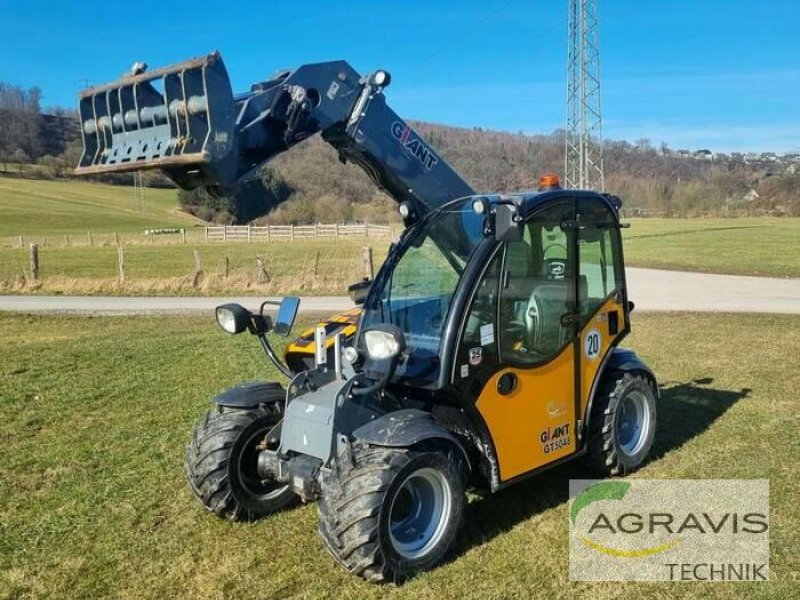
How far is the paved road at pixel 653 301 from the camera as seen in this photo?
16938 mm

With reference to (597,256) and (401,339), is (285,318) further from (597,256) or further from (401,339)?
(597,256)

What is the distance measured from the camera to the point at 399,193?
539 cm

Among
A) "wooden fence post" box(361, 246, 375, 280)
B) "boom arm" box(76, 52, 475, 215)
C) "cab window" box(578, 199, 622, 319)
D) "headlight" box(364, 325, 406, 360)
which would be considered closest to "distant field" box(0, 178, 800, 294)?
"wooden fence post" box(361, 246, 375, 280)

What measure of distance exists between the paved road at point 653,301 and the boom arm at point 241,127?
11.6m

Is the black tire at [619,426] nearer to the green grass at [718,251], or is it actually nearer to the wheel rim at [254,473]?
the wheel rim at [254,473]

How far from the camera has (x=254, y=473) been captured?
197 inches

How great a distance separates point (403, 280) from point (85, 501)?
286 cm

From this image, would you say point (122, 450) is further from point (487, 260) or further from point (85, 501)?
point (487, 260)

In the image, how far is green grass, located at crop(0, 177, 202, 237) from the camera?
7225 cm

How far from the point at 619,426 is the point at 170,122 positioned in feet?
13.3

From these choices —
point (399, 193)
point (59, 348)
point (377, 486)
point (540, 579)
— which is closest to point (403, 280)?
point (399, 193)

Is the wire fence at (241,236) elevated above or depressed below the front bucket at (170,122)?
below

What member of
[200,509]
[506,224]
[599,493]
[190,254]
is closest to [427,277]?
[506,224]

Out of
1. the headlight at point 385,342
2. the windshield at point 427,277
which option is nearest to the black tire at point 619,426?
the windshield at point 427,277
